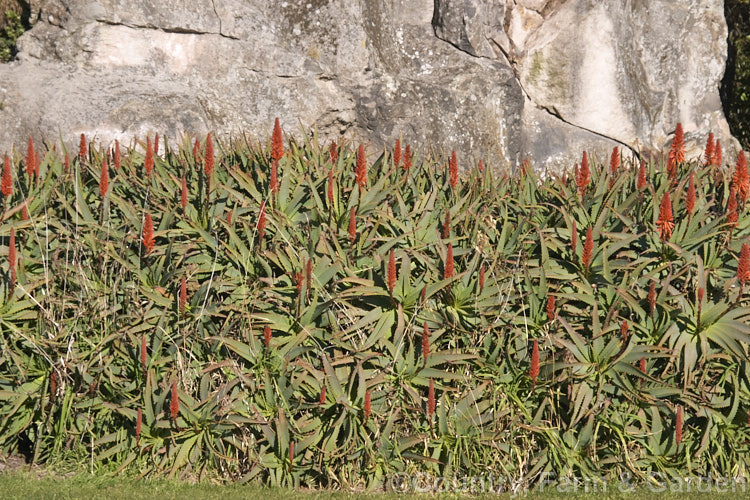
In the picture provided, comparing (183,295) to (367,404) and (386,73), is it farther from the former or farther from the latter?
(386,73)

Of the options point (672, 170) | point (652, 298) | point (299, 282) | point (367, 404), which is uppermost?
point (672, 170)

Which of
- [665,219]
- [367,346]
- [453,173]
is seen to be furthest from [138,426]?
[665,219]

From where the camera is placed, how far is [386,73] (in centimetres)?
816

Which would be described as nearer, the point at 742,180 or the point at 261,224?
the point at 261,224

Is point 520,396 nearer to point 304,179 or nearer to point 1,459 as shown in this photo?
point 304,179

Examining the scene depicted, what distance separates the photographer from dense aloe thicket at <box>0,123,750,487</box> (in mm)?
4766

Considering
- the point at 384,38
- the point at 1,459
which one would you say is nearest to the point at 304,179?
the point at 1,459

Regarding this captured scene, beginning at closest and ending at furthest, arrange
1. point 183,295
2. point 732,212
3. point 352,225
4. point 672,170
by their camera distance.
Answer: point 183,295
point 352,225
point 732,212
point 672,170

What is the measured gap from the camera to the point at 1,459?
16.3ft

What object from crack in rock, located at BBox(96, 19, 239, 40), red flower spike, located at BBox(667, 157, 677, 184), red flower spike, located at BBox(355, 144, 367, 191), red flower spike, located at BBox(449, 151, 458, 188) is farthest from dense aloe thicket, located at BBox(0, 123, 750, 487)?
crack in rock, located at BBox(96, 19, 239, 40)

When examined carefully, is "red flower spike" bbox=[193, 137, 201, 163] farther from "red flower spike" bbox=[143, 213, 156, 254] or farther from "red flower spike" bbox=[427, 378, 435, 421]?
"red flower spike" bbox=[427, 378, 435, 421]

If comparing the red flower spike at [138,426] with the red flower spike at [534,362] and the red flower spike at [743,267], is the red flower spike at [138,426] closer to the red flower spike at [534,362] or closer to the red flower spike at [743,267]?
the red flower spike at [534,362]

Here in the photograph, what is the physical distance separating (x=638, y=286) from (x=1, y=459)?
3.79 meters

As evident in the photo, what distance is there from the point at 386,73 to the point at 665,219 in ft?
12.3
